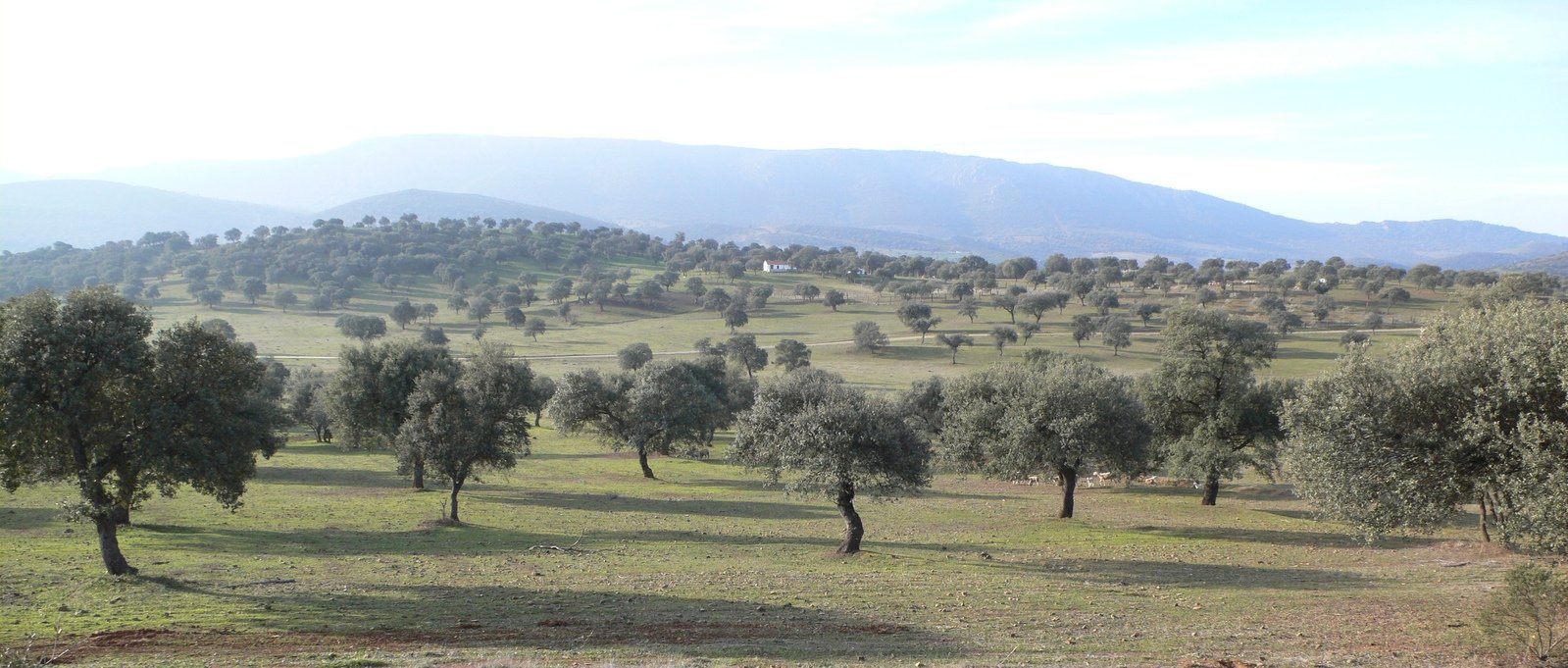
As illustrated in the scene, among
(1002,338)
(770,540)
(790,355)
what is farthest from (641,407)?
(1002,338)

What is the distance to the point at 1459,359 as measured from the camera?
24.7 meters

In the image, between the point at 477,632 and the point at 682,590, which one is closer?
the point at 477,632

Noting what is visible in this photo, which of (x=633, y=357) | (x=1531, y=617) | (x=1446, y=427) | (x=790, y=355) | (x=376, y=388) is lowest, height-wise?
(x=790, y=355)

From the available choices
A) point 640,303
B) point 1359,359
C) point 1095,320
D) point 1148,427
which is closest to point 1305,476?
point 1359,359

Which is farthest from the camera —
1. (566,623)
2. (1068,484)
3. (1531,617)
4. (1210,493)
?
(1210,493)

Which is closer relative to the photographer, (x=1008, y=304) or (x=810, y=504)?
(x=810, y=504)

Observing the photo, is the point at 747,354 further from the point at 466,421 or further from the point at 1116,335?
the point at 466,421

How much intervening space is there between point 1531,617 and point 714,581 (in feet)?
65.3

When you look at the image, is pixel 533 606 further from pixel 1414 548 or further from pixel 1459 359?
pixel 1414 548

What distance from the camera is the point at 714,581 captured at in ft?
91.8

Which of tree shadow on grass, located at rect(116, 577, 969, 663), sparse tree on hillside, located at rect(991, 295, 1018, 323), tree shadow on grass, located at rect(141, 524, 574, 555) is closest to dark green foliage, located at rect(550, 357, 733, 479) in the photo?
tree shadow on grass, located at rect(141, 524, 574, 555)

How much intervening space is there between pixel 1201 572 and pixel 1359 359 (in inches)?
341

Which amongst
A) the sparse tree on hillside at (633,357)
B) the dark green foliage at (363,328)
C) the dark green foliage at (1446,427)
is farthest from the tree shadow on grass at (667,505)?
the dark green foliage at (363,328)

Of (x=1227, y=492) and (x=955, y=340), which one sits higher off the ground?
(x=955, y=340)
